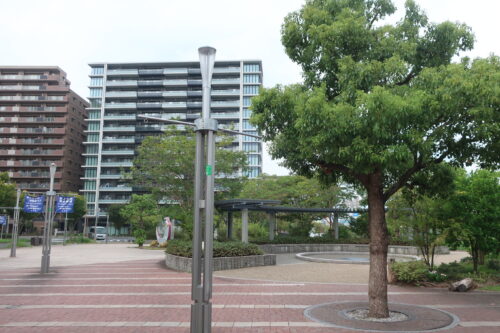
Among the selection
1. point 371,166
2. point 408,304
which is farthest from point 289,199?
point 371,166

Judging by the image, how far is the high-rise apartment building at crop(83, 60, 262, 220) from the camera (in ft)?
296

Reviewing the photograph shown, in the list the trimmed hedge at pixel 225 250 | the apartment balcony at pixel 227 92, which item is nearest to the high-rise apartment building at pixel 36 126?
the apartment balcony at pixel 227 92

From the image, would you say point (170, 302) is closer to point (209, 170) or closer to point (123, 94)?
point (209, 170)

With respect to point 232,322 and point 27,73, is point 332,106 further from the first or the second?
point 27,73

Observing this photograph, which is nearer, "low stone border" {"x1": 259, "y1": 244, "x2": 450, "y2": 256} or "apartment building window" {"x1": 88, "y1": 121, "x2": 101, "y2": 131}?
"low stone border" {"x1": 259, "y1": 244, "x2": 450, "y2": 256}

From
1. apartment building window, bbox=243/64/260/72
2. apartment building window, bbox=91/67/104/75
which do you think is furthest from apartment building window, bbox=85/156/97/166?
apartment building window, bbox=243/64/260/72

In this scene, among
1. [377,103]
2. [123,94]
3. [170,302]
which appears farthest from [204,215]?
[123,94]

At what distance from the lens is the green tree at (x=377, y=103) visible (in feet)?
25.3

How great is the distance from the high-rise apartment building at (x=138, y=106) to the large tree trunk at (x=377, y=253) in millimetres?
78809

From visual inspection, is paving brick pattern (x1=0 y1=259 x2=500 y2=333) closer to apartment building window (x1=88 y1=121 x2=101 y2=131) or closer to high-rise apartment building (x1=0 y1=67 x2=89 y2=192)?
high-rise apartment building (x1=0 y1=67 x2=89 y2=192)

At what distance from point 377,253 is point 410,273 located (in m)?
5.60

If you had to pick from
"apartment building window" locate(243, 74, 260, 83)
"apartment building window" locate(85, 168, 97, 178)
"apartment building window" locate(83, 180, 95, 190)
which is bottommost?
"apartment building window" locate(83, 180, 95, 190)

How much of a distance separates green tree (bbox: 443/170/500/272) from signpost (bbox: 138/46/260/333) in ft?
34.9

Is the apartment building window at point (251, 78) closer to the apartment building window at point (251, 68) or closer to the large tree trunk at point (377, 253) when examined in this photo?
the apartment building window at point (251, 68)
